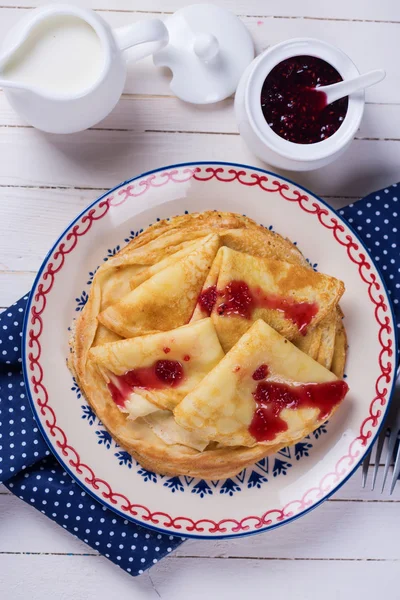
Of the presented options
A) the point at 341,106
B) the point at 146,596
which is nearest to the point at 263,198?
the point at 341,106

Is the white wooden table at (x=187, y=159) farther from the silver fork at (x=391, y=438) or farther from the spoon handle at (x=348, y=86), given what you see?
the spoon handle at (x=348, y=86)

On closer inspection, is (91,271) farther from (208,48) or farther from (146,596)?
(146,596)

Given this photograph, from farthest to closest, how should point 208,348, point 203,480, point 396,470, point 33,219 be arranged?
point 33,219
point 396,470
point 203,480
point 208,348

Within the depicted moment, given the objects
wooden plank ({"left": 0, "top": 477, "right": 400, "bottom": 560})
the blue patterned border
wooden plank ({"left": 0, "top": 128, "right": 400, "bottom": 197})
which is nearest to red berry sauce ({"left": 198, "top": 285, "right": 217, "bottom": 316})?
→ the blue patterned border

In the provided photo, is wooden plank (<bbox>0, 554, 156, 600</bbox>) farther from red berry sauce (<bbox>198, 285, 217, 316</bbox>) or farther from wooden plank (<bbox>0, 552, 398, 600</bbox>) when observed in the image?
red berry sauce (<bbox>198, 285, 217, 316</bbox>)

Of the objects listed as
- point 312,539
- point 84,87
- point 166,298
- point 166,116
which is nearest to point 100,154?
point 166,116

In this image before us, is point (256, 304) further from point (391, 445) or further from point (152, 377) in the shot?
point (391, 445)

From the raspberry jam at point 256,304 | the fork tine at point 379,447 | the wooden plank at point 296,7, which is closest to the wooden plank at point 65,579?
the fork tine at point 379,447
